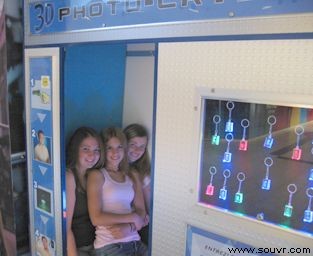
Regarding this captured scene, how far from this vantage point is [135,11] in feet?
5.92

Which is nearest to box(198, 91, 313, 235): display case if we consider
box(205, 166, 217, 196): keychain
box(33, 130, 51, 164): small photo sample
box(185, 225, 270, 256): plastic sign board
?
box(205, 166, 217, 196): keychain

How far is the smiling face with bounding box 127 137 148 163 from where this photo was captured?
2.77 metres

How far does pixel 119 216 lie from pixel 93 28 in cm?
132

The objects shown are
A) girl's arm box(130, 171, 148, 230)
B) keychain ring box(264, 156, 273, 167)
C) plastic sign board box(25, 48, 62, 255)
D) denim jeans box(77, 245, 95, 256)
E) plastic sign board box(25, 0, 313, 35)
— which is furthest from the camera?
girl's arm box(130, 171, 148, 230)

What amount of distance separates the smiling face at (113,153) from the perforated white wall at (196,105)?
84 centimetres

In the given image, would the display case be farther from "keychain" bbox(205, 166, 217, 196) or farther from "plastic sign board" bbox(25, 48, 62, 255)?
"plastic sign board" bbox(25, 48, 62, 255)

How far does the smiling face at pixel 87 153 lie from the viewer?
8.41 ft

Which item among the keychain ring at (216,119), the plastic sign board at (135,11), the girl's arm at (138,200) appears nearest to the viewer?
the plastic sign board at (135,11)

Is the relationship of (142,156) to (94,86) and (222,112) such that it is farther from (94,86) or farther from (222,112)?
(222,112)

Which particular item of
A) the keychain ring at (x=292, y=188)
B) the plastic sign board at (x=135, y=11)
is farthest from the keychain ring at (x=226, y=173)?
the plastic sign board at (x=135, y=11)

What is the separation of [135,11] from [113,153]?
1.18 m

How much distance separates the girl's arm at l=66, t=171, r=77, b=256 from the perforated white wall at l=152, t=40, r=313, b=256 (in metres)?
0.84

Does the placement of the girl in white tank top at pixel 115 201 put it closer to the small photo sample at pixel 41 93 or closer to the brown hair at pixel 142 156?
the brown hair at pixel 142 156

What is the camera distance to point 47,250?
266 cm
